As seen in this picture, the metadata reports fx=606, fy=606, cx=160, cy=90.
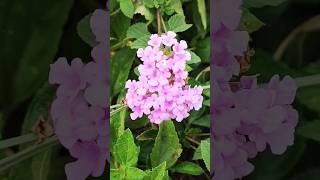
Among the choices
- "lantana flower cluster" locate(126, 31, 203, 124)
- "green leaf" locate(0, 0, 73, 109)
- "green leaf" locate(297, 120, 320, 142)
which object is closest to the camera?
"lantana flower cluster" locate(126, 31, 203, 124)

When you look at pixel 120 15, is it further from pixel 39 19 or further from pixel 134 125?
pixel 39 19

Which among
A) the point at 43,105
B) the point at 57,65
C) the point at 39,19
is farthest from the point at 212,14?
the point at 39,19

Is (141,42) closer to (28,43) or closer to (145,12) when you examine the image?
(145,12)

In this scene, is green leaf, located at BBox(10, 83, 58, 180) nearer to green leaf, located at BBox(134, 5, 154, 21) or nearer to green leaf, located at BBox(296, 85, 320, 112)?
green leaf, located at BBox(134, 5, 154, 21)

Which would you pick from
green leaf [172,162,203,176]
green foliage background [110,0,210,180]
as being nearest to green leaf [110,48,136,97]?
green foliage background [110,0,210,180]

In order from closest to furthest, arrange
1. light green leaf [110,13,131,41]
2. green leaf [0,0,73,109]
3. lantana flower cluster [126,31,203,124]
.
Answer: lantana flower cluster [126,31,203,124], light green leaf [110,13,131,41], green leaf [0,0,73,109]

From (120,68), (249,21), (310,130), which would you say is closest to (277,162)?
(310,130)

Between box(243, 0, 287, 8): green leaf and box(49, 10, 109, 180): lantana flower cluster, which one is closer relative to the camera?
box(49, 10, 109, 180): lantana flower cluster
